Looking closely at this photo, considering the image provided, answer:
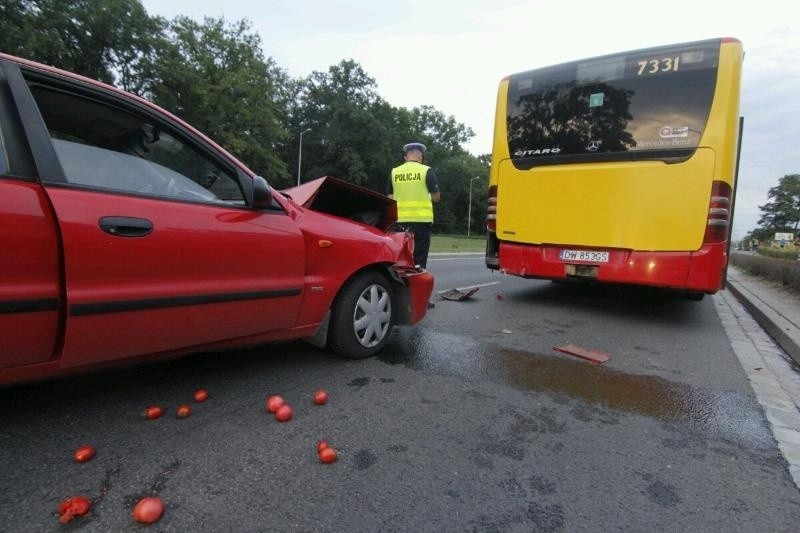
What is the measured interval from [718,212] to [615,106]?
163 cm

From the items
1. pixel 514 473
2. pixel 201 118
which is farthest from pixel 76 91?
pixel 201 118

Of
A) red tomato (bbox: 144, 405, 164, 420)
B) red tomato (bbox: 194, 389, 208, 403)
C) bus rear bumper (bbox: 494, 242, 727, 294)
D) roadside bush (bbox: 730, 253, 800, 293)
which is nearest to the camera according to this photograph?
red tomato (bbox: 144, 405, 164, 420)

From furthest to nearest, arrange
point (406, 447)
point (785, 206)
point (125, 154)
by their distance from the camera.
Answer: point (785, 206) < point (125, 154) < point (406, 447)

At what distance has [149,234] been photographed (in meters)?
2.23

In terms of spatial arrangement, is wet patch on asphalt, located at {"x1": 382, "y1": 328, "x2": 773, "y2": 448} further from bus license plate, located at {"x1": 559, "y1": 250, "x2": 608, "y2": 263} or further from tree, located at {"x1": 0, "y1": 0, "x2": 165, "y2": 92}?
tree, located at {"x1": 0, "y1": 0, "x2": 165, "y2": 92}

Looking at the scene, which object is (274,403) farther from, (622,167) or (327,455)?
(622,167)

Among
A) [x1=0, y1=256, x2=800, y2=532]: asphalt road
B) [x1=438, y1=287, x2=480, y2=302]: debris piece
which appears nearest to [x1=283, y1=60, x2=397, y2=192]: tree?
[x1=438, y1=287, x2=480, y2=302]: debris piece

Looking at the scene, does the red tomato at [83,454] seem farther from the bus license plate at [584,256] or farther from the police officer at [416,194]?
the bus license plate at [584,256]

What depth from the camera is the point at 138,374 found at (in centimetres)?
299

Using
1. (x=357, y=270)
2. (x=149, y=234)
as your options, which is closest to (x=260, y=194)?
(x=149, y=234)

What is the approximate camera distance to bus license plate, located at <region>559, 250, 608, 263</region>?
5.46m

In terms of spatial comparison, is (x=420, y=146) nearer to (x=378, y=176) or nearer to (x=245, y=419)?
(x=245, y=419)

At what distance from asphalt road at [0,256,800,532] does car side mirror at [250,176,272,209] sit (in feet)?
3.73

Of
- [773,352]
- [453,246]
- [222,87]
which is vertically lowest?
[773,352]
